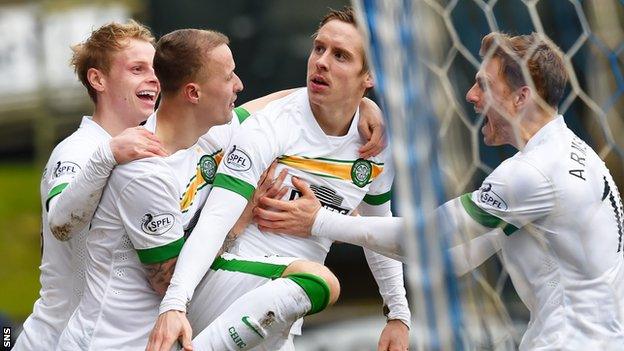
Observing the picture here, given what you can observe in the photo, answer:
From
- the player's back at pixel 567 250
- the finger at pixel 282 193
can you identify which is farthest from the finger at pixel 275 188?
the player's back at pixel 567 250

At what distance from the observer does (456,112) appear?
3998mm

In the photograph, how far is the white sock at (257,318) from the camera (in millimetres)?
4078

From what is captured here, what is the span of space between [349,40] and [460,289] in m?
1.15

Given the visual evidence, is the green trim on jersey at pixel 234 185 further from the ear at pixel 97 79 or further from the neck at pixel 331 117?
the ear at pixel 97 79

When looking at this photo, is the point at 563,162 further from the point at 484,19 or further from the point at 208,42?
the point at 208,42

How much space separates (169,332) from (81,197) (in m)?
0.53

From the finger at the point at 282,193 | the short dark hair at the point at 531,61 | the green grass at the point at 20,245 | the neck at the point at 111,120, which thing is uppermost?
the short dark hair at the point at 531,61

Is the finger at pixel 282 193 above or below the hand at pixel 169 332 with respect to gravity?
above

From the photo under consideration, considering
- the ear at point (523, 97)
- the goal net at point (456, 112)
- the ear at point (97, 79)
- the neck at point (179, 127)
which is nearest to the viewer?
the goal net at point (456, 112)

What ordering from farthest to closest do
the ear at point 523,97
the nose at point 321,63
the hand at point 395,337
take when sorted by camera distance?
the hand at point 395,337 → the nose at point 321,63 → the ear at point 523,97

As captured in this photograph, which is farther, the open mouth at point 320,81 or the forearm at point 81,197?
the open mouth at point 320,81

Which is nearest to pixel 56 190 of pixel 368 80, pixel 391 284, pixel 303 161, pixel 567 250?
pixel 303 161

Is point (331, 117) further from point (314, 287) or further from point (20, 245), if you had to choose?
point (20, 245)

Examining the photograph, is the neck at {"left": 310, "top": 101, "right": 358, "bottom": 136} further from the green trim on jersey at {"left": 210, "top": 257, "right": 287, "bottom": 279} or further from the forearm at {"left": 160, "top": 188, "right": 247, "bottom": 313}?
the green trim on jersey at {"left": 210, "top": 257, "right": 287, "bottom": 279}
